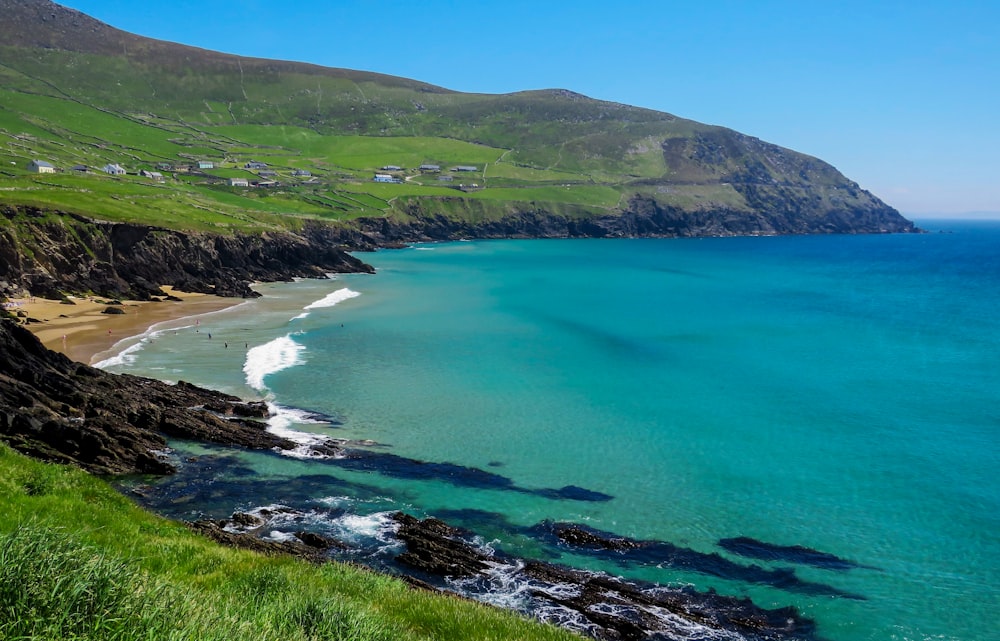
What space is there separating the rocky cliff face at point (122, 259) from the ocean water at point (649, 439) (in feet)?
60.5

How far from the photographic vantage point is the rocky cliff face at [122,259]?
271 feet

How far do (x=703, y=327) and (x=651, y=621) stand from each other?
215 feet

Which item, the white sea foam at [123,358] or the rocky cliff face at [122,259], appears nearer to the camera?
the white sea foam at [123,358]

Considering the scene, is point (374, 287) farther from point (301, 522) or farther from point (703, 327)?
point (301, 522)

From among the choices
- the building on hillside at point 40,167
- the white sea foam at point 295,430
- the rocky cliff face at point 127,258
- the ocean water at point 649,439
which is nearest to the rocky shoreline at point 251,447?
the white sea foam at point 295,430

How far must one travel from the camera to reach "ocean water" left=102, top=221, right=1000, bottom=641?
29.0 metres

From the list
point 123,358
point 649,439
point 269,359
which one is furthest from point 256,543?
point 123,358

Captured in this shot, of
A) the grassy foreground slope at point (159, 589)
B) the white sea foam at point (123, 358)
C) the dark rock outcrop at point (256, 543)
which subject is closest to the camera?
the grassy foreground slope at point (159, 589)

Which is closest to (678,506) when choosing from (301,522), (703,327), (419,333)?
(301,522)

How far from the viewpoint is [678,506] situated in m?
34.3

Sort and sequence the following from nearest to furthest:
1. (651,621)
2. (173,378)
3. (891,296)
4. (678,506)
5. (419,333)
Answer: (651,621) → (678,506) → (173,378) → (419,333) → (891,296)

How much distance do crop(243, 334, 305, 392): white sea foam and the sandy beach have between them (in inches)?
474

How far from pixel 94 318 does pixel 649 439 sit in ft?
203

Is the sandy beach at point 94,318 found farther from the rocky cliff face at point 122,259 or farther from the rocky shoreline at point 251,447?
the rocky shoreline at point 251,447
